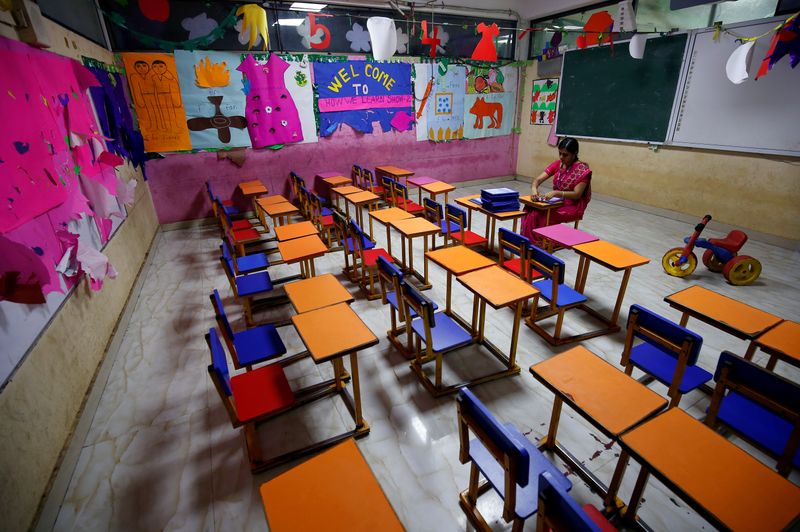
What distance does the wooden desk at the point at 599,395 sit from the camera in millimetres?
1523

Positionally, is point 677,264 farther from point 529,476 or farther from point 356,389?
point 356,389

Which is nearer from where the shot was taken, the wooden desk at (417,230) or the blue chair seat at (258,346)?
the blue chair seat at (258,346)

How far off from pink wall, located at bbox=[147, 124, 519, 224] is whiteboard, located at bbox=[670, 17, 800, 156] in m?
3.56

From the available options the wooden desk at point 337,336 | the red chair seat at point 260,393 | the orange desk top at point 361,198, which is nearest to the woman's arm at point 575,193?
the orange desk top at point 361,198

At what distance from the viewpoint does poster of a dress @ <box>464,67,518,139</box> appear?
7488mm

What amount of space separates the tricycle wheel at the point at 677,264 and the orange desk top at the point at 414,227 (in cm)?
257

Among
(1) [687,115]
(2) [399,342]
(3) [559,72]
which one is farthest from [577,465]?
(3) [559,72]

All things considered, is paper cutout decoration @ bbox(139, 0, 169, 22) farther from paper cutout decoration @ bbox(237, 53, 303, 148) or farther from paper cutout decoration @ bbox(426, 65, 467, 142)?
paper cutout decoration @ bbox(426, 65, 467, 142)

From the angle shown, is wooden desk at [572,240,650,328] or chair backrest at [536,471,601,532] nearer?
chair backrest at [536,471,601,532]

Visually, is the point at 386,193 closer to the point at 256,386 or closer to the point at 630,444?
the point at 256,386

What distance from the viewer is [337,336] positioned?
1.98m

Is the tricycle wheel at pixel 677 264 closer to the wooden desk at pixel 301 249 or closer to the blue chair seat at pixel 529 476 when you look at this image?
the blue chair seat at pixel 529 476

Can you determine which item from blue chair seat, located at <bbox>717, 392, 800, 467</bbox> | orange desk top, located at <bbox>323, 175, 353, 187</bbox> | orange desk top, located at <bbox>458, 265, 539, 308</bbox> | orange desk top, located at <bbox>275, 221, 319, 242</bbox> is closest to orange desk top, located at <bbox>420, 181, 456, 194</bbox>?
orange desk top, located at <bbox>323, 175, 353, 187</bbox>

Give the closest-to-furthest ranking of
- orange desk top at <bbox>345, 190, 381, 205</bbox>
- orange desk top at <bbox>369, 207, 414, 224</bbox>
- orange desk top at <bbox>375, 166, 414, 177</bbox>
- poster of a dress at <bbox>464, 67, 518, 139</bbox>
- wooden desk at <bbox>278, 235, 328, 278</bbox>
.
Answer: wooden desk at <bbox>278, 235, 328, 278</bbox> < orange desk top at <bbox>369, 207, 414, 224</bbox> < orange desk top at <bbox>345, 190, 381, 205</bbox> < orange desk top at <bbox>375, 166, 414, 177</bbox> < poster of a dress at <bbox>464, 67, 518, 139</bbox>
